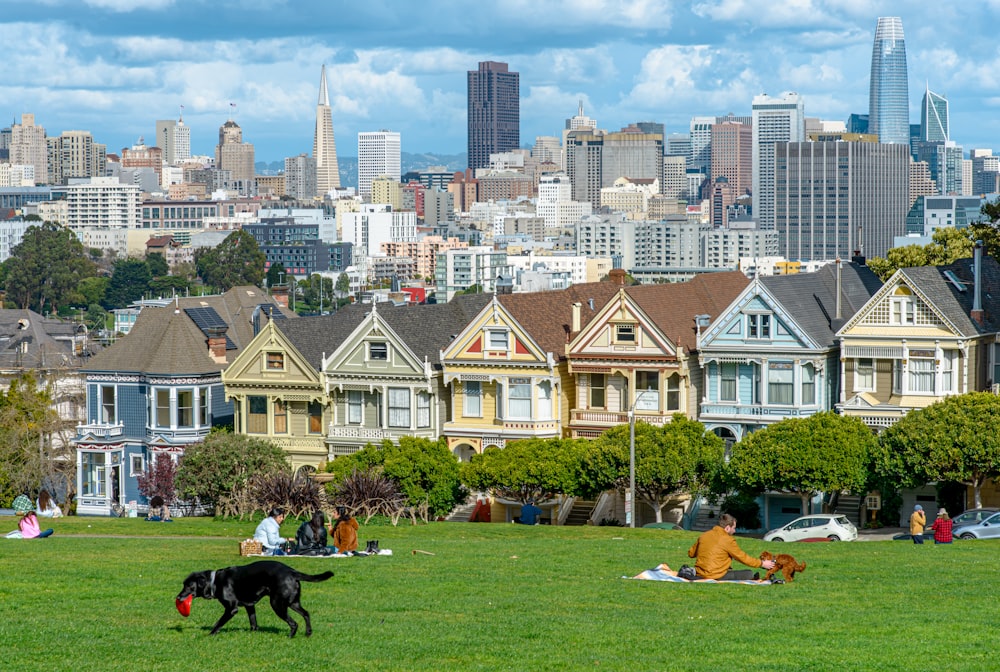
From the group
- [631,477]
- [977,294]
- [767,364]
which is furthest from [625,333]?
[977,294]

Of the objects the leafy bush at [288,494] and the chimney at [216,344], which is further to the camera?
the chimney at [216,344]

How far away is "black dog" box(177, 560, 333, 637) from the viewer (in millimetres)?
26062

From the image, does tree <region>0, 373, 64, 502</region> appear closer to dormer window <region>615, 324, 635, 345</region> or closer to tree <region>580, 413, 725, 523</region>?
tree <region>580, 413, 725, 523</region>

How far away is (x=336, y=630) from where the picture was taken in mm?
26953

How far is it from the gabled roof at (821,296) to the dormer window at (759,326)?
31.9 inches

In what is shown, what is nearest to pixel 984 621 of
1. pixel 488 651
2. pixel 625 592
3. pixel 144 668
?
pixel 625 592

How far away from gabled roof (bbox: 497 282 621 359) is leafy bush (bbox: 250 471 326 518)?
12663 mm

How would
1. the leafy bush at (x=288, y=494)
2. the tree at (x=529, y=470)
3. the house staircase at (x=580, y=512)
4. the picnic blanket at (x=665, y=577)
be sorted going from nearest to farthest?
the picnic blanket at (x=665, y=577) → the leafy bush at (x=288, y=494) → the tree at (x=529, y=470) → the house staircase at (x=580, y=512)

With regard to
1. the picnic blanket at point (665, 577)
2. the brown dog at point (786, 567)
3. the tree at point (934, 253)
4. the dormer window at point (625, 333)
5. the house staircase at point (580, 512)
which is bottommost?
the house staircase at point (580, 512)

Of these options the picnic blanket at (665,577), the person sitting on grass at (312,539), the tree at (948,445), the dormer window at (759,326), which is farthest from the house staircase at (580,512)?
the picnic blanket at (665,577)

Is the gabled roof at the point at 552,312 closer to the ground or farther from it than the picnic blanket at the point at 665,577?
farther from it

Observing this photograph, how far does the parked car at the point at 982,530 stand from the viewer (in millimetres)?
45500

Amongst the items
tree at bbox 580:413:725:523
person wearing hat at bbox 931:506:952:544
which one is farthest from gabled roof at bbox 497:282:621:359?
person wearing hat at bbox 931:506:952:544

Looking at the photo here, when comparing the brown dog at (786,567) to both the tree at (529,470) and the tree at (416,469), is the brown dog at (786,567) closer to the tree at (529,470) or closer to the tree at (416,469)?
the tree at (416,469)
